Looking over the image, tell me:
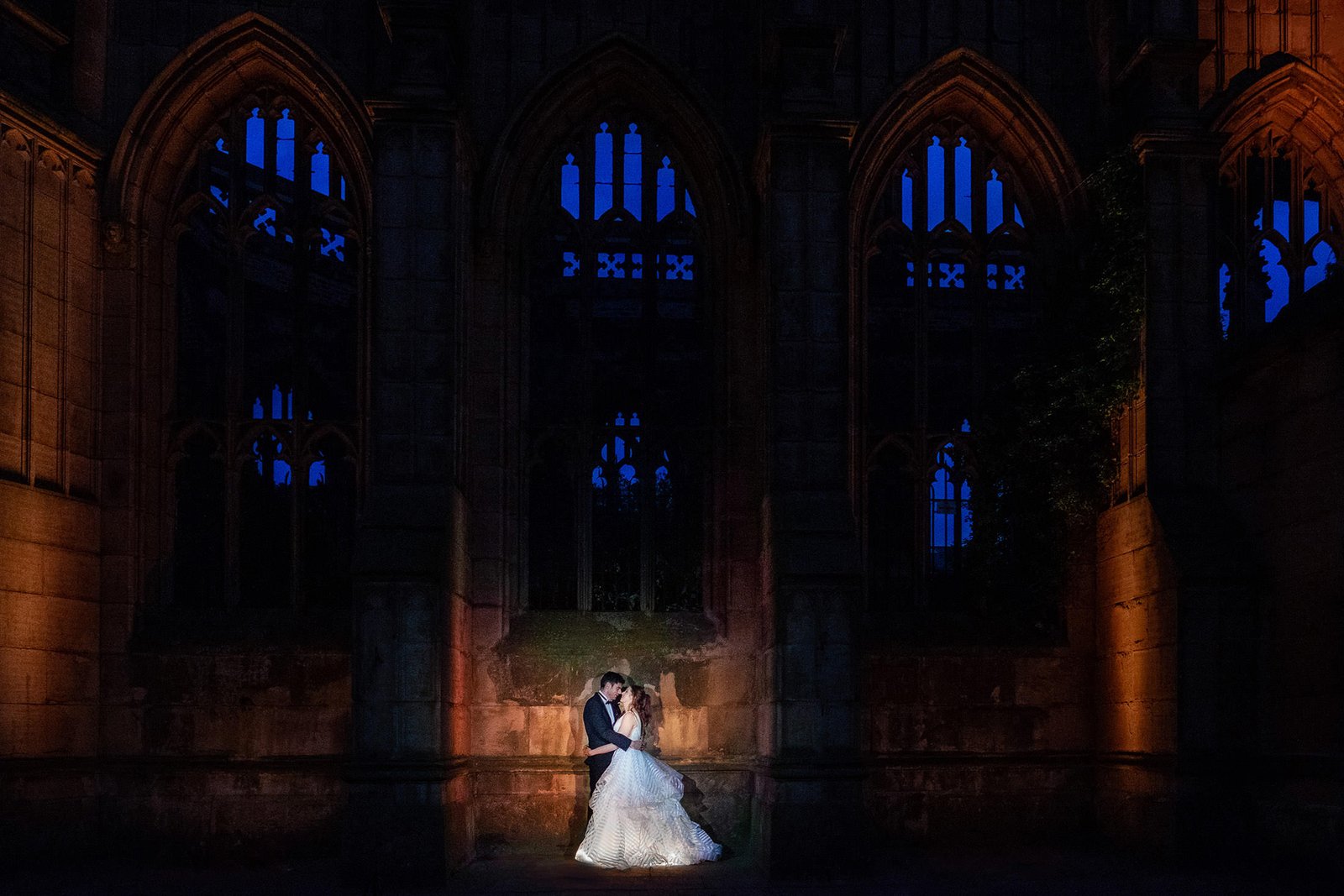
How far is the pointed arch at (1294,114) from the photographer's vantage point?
41.3ft

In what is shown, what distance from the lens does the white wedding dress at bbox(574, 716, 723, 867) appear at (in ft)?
35.7

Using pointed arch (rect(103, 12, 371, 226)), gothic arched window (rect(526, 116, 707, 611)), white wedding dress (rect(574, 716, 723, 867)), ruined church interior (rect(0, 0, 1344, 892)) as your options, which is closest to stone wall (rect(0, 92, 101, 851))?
ruined church interior (rect(0, 0, 1344, 892))

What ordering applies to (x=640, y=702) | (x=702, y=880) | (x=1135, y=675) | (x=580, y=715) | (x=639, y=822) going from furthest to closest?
(x=580, y=715) < (x=1135, y=675) < (x=640, y=702) < (x=639, y=822) < (x=702, y=880)

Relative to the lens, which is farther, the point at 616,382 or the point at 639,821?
the point at 616,382

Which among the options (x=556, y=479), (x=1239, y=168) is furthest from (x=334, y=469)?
(x=1239, y=168)

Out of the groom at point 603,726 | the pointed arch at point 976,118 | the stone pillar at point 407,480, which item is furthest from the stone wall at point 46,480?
the pointed arch at point 976,118

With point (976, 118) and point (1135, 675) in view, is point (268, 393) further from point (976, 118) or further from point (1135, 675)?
point (1135, 675)

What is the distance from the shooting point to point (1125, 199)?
12117 mm

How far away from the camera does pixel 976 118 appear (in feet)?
43.2

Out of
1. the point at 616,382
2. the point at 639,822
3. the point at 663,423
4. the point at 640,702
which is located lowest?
the point at 639,822

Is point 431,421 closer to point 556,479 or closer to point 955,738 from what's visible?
point 556,479

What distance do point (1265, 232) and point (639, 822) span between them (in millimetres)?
8054

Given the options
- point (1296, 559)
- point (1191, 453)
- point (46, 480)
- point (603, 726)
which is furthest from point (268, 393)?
point (1296, 559)

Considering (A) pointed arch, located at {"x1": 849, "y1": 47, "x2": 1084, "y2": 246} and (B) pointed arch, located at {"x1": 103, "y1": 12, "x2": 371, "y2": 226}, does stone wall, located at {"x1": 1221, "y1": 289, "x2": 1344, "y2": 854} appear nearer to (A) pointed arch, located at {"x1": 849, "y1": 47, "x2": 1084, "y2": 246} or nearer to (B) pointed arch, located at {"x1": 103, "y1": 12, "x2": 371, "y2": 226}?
(A) pointed arch, located at {"x1": 849, "y1": 47, "x2": 1084, "y2": 246}
